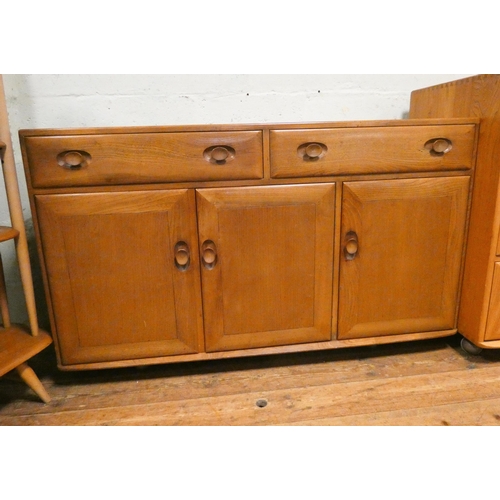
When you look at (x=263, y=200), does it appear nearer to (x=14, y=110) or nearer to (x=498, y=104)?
(x=498, y=104)

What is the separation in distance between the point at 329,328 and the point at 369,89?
0.97 metres

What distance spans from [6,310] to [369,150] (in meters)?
1.25

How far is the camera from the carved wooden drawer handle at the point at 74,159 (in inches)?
42.0

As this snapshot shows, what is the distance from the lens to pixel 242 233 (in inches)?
46.6

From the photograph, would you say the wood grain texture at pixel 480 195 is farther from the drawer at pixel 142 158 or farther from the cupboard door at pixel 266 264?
the drawer at pixel 142 158

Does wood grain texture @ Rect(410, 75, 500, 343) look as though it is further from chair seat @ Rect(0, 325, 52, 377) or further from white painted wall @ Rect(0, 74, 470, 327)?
chair seat @ Rect(0, 325, 52, 377)

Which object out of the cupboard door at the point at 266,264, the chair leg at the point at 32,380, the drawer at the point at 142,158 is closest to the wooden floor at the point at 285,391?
the chair leg at the point at 32,380

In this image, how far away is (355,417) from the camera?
3.57 ft

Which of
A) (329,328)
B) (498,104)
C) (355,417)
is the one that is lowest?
(355,417)

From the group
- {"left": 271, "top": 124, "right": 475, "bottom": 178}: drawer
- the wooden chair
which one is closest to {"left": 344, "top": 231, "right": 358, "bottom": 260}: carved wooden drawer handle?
{"left": 271, "top": 124, "right": 475, "bottom": 178}: drawer

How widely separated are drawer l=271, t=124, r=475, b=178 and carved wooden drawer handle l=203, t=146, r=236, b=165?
0.12 meters

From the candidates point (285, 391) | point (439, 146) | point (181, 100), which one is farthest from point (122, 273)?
point (439, 146)

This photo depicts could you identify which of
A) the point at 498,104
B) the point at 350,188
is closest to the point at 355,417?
the point at 350,188

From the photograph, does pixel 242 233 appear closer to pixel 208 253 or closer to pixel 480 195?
pixel 208 253
